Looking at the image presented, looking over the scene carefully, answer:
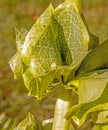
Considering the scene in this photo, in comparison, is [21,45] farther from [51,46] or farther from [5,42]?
[5,42]

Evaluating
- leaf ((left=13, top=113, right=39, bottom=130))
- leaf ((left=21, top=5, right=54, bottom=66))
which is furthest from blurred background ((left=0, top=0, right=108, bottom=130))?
leaf ((left=21, top=5, right=54, bottom=66))

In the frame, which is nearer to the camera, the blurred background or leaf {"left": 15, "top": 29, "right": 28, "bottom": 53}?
leaf {"left": 15, "top": 29, "right": 28, "bottom": 53}

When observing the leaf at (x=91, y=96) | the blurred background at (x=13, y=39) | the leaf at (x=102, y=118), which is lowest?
the blurred background at (x=13, y=39)

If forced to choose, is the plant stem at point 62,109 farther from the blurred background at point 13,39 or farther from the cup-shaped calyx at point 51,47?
the blurred background at point 13,39

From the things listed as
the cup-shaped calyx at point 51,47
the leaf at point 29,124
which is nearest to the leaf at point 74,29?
the cup-shaped calyx at point 51,47

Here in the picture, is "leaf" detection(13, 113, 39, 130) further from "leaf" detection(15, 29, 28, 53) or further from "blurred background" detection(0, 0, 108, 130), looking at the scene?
"blurred background" detection(0, 0, 108, 130)

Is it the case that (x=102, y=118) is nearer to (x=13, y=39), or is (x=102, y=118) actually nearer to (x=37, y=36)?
(x=37, y=36)

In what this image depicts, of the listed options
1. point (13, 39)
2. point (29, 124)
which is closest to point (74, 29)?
point (29, 124)
